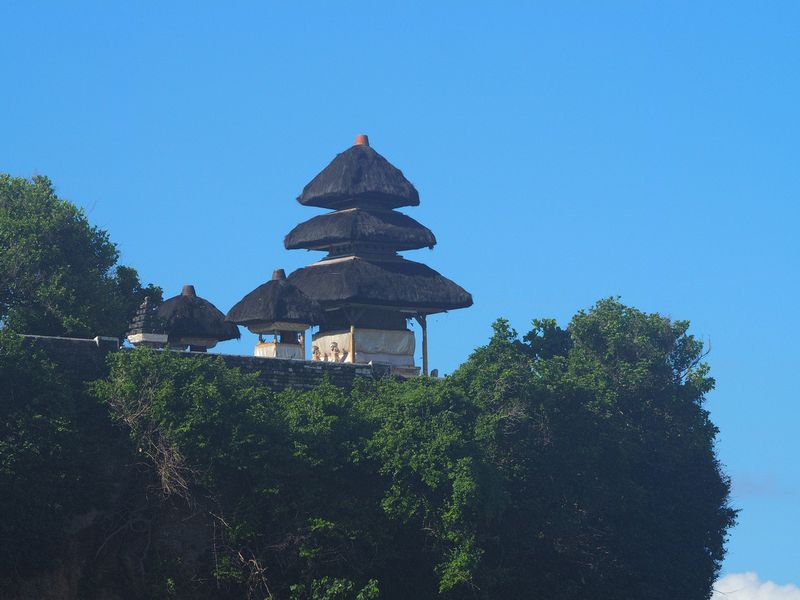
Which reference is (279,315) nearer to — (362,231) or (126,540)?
(362,231)

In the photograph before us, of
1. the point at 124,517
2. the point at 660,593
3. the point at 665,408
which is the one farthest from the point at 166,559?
the point at 665,408

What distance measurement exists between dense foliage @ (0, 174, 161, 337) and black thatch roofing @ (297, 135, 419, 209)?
23.8 ft

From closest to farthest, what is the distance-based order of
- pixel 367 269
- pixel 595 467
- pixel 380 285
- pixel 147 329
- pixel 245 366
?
1. pixel 245 366
2. pixel 595 467
3. pixel 147 329
4. pixel 380 285
5. pixel 367 269

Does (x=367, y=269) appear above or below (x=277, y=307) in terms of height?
above

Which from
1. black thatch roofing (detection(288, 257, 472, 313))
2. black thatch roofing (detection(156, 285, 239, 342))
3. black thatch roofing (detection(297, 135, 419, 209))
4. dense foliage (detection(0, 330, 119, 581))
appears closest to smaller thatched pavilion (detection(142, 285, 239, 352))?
black thatch roofing (detection(156, 285, 239, 342))

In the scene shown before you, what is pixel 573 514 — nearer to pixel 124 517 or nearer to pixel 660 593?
pixel 660 593

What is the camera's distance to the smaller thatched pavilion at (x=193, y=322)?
121 feet

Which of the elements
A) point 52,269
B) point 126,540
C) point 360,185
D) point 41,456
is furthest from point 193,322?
point 41,456

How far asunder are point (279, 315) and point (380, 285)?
3.80m

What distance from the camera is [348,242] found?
42.3m

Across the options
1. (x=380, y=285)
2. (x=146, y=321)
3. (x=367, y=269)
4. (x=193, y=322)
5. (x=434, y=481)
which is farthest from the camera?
(x=367, y=269)

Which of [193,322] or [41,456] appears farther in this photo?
[193,322]

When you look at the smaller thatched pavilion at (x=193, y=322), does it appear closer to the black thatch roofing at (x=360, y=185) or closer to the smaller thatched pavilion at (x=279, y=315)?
the smaller thatched pavilion at (x=279, y=315)

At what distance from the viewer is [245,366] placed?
32.3m
